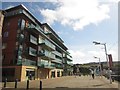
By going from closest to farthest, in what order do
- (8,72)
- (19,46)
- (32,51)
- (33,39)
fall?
(8,72) → (19,46) → (32,51) → (33,39)

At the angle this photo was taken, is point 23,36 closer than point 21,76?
No

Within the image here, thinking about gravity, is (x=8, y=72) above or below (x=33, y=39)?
below

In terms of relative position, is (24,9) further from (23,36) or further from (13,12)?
(23,36)

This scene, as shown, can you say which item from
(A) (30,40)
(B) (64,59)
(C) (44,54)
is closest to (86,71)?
(B) (64,59)

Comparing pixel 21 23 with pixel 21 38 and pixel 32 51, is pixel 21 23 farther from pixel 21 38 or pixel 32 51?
pixel 32 51

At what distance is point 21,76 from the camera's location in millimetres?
37125

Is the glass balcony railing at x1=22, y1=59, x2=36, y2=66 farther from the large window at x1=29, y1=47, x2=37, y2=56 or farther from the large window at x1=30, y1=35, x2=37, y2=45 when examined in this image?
the large window at x1=30, y1=35, x2=37, y2=45

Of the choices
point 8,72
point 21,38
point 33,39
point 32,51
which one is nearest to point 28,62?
point 32,51

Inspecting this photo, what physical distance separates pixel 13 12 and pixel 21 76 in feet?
49.3

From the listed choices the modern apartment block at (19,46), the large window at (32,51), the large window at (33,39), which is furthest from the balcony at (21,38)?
the large window at (32,51)

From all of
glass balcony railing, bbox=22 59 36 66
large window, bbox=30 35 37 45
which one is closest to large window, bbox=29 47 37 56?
large window, bbox=30 35 37 45

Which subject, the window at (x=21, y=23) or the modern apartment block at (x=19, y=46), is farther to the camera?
the window at (x=21, y=23)

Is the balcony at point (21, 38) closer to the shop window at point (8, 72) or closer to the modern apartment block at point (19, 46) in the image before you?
the modern apartment block at point (19, 46)

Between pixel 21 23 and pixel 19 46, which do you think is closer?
pixel 19 46
